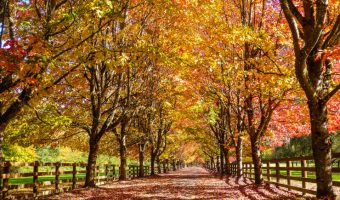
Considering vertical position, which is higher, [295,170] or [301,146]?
[301,146]

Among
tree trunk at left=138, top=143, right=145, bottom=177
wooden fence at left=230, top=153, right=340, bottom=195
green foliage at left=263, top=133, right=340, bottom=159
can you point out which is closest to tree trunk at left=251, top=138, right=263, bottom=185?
wooden fence at left=230, top=153, right=340, bottom=195

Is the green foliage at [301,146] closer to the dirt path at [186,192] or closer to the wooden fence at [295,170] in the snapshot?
the wooden fence at [295,170]

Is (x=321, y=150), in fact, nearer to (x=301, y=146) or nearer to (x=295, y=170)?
(x=295, y=170)

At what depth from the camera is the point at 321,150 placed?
7527mm

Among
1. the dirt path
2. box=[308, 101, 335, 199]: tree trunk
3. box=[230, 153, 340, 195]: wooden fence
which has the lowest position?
the dirt path

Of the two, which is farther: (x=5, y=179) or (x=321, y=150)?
(x=5, y=179)

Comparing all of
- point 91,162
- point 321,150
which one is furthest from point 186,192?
point 321,150

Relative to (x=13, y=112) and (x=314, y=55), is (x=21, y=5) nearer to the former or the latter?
(x=13, y=112)

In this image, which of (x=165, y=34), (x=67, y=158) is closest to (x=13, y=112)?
(x=165, y=34)

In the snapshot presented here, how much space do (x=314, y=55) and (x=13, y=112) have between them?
8.34 metres

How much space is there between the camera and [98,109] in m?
16.8

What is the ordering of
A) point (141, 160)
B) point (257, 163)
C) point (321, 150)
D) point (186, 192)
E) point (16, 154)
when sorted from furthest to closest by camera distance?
point (16, 154)
point (141, 160)
point (257, 163)
point (186, 192)
point (321, 150)

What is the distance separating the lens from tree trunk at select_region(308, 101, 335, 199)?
7.44 meters

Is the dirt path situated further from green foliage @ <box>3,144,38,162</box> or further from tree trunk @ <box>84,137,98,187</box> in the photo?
green foliage @ <box>3,144,38,162</box>
